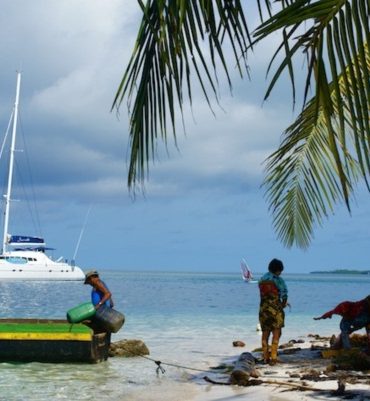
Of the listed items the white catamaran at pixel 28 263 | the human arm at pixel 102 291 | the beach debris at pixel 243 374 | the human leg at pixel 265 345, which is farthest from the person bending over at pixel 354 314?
the white catamaran at pixel 28 263

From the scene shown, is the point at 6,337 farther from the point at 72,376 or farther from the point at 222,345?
the point at 222,345

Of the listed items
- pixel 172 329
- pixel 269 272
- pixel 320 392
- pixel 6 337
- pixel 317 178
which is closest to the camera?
pixel 317 178

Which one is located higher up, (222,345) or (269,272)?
(269,272)

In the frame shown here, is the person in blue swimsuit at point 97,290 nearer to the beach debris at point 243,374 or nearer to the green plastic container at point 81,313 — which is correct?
the green plastic container at point 81,313

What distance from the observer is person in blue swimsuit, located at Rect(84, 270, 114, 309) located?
11.8 meters

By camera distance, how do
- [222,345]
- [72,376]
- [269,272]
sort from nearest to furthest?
[269,272] → [72,376] → [222,345]

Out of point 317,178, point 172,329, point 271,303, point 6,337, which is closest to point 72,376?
point 6,337

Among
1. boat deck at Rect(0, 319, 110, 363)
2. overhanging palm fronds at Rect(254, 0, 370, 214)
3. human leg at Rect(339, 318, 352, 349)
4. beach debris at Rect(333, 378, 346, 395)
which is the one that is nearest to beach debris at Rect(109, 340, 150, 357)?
boat deck at Rect(0, 319, 110, 363)

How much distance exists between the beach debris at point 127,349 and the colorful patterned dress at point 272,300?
4407mm

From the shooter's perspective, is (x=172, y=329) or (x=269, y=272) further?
(x=172, y=329)

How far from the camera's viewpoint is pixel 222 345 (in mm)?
17469

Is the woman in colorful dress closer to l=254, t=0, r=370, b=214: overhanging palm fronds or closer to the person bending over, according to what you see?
the person bending over

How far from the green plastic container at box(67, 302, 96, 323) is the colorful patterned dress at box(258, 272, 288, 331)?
3393 millimetres

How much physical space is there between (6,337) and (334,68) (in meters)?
10.7
